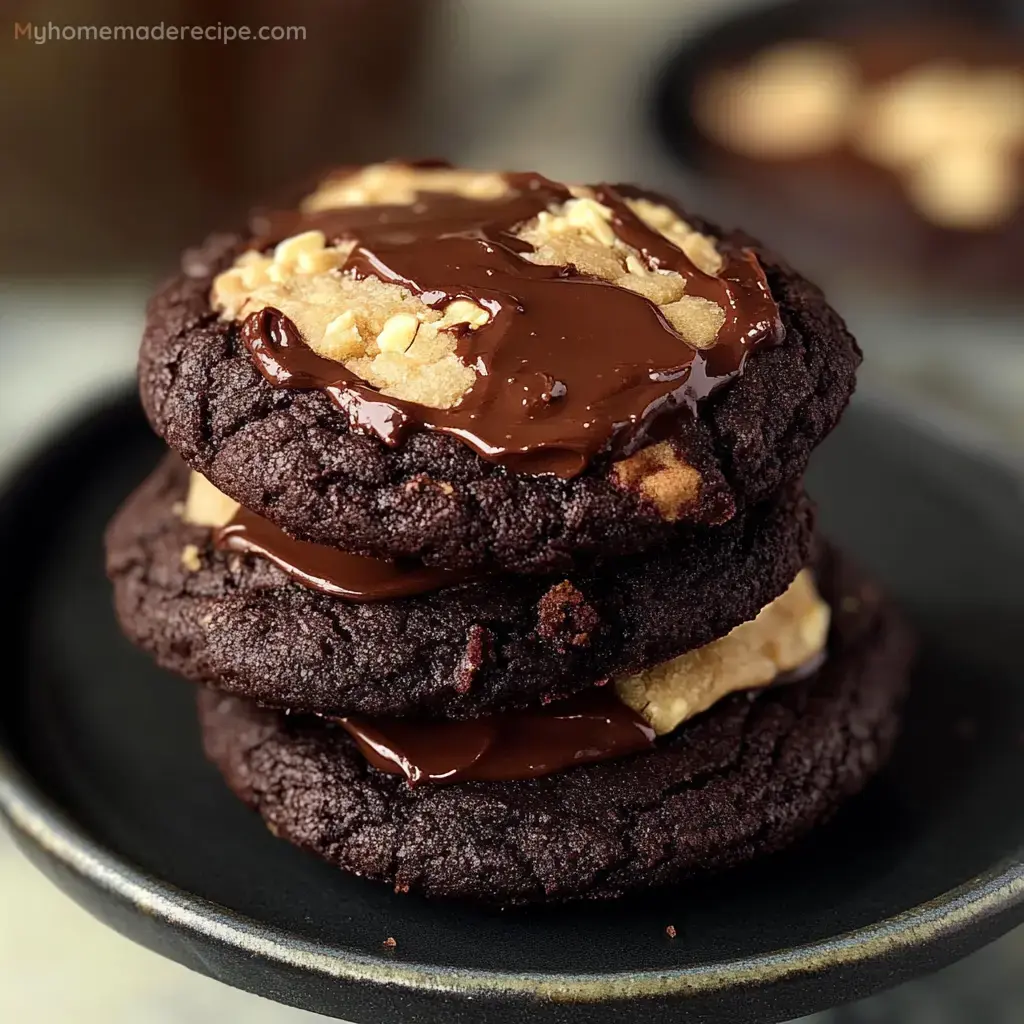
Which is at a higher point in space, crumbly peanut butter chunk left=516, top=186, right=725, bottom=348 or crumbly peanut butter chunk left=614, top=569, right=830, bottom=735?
crumbly peanut butter chunk left=516, top=186, right=725, bottom=348

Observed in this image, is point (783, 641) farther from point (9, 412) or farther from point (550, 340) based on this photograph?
point (9, 412)

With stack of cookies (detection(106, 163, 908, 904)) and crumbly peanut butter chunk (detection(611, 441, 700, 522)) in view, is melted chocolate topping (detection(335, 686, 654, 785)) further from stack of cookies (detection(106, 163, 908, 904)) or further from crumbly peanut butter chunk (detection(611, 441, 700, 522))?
crumbly peanut butter chunk (detection(611, 441, 700, 522))

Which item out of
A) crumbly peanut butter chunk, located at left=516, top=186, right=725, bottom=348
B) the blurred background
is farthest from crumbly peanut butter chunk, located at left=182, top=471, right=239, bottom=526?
the blurred background

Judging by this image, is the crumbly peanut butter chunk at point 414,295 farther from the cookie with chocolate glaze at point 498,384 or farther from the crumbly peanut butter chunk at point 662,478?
the crumbly peanut butter chunk at point 662,478

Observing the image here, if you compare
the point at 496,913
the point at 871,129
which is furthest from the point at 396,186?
the point at 871,129

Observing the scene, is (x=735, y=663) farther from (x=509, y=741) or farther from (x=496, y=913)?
(x=496, y=913)

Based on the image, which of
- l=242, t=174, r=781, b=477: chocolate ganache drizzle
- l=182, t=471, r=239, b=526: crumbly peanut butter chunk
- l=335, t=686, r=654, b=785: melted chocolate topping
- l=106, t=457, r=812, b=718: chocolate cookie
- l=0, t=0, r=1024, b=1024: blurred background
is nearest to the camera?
l=242, t=174, r=781, b=477: chocolate ganache drizzle

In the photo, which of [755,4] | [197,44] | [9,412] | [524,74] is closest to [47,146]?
[197,44]
